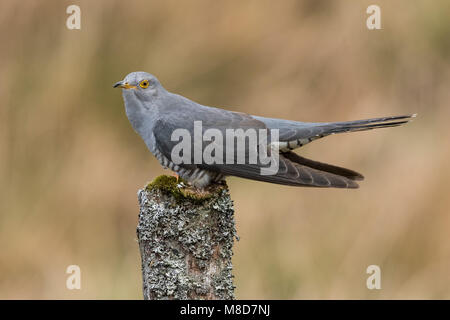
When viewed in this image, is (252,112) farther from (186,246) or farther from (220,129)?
(186,246)

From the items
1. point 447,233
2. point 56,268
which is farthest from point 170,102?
point 447,233

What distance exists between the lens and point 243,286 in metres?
5.19

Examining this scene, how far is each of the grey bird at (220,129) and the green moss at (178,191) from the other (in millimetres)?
136

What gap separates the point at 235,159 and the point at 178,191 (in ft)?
1.56

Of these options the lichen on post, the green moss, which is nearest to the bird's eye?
the green moss

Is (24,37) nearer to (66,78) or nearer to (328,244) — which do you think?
(66,78)

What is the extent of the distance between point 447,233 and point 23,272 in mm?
3762

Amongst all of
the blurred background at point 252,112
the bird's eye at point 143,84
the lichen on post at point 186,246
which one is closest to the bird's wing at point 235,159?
the bird's eye at point 143,84

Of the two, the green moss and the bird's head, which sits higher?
the bird's head

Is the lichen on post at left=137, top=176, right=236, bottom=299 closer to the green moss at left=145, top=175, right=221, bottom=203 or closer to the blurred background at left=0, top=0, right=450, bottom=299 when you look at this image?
the green moss at left=145, top=175, right=221, bottom=203

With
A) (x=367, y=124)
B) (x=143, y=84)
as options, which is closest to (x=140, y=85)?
(x=143, y=84)

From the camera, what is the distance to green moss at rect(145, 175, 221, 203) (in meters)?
3.23

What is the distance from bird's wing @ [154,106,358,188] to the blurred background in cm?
181

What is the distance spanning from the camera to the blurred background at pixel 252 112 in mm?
5320
